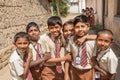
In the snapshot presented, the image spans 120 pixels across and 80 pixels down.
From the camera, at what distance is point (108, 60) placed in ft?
9.59

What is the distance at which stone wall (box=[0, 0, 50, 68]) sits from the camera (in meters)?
6.81

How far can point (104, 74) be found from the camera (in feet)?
9.96

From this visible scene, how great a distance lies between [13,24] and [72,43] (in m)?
4.98

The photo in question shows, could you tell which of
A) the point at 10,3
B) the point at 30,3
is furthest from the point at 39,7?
the point at 10,3

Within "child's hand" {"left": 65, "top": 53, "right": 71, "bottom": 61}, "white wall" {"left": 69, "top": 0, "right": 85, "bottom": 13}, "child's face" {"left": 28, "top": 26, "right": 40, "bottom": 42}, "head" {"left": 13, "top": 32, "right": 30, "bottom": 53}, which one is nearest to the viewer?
"head" {"left": 13, "top": 32, "right": 30, "bottom": 53}

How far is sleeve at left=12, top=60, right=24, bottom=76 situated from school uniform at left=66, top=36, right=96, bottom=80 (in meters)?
0.64

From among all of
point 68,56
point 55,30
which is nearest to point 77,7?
point 55,30

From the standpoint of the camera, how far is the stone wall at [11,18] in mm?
6809

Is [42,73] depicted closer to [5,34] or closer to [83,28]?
[83,28]

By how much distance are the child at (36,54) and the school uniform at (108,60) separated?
77 cm

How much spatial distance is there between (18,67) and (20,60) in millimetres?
93

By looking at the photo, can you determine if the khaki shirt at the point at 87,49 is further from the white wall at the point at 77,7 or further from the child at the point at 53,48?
the white wall at the point at 77,7

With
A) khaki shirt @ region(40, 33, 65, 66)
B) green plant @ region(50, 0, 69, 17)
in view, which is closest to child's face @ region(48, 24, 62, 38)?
khaki shirt @ region(40, 33, 65, 66)

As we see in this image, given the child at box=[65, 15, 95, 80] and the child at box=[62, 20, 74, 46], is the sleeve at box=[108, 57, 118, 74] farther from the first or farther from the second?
the child at box=[62, 20, 74, 46]
